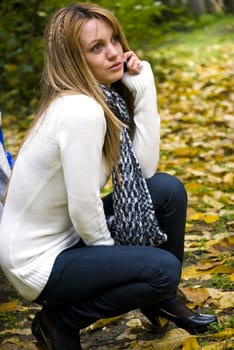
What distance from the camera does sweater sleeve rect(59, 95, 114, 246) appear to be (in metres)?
2.46

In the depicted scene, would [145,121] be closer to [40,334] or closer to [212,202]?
[40,334]

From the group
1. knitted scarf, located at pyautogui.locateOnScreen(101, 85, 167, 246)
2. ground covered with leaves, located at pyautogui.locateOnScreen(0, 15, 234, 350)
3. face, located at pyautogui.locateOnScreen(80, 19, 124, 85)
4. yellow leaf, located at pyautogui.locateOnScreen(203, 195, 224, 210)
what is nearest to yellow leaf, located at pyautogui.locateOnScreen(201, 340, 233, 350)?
ground covered with leaves, located at pyautogui.locateOnScreen(0, 15, 234, 350)

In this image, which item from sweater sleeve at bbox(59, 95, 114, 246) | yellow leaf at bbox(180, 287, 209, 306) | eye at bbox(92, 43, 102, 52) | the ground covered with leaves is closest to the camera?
sweater sleeve at bbox(59, 95, 114, 246)

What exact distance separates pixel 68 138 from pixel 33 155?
0.15m

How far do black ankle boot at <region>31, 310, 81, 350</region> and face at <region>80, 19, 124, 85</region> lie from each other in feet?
2.80

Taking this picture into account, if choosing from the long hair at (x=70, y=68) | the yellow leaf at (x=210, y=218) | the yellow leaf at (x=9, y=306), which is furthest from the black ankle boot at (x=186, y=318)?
the yellow leaf at (x=210, y=218)

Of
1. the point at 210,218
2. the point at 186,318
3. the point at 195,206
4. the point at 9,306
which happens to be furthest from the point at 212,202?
the point at 186,318

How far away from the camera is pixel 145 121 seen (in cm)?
289

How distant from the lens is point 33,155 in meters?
2.54

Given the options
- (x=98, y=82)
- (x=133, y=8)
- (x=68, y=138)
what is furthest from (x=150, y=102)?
(x=133, y=8)

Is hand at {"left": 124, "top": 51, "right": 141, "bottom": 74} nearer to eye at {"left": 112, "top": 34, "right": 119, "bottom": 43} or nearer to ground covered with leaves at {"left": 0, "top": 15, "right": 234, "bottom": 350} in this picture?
eye at {"left": 112, "top": 34, "right": 119, "bottom": 43}

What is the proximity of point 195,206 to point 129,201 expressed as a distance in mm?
1905

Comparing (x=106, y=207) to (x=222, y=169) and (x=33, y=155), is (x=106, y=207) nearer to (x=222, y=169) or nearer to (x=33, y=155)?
(x=33, y=155)

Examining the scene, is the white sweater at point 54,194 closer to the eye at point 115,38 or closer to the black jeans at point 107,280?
the black jeans at point 107,280
